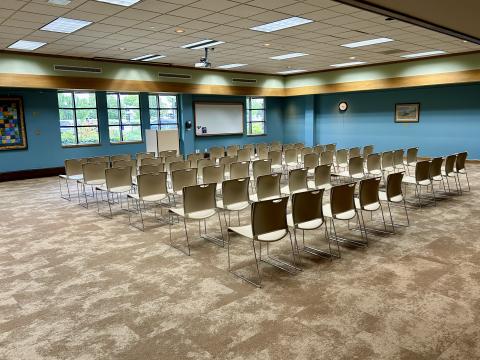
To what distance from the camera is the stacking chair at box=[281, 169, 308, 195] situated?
256 inches

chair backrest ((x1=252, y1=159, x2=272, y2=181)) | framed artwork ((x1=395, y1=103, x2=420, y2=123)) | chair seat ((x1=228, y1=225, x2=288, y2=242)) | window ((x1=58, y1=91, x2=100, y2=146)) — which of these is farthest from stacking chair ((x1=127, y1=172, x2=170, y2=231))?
framed artwork ((x1=395, y1=103, x2=420, y2=123))

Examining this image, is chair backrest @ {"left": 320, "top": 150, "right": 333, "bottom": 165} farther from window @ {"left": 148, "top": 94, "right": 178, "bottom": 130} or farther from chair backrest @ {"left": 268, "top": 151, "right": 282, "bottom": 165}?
window @ {"left": 148, "top": 94, "right": 178, "bottom": 130}

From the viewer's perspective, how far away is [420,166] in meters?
7.22

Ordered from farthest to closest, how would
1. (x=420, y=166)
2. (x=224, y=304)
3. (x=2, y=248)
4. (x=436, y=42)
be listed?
(x=436, y=42), (x=420, y=166), (x=2, y=248), (x=224, y=304)

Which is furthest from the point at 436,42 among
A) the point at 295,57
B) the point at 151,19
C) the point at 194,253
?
the point at 194,253

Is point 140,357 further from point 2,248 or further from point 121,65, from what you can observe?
point 121,65

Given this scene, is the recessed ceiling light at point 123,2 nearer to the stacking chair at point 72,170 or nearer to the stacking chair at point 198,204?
the stacking chair at point 198,204

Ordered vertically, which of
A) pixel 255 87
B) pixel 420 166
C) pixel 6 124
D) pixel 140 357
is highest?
pixel 255 87

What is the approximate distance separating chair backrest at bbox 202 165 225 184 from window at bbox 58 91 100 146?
7980 millimetres

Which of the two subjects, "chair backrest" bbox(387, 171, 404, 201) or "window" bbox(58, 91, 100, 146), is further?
"window" bbox(58, 91, 100, 146)

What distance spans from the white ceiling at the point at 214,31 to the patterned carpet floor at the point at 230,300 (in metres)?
3.95

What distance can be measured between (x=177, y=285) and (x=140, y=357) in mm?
1295

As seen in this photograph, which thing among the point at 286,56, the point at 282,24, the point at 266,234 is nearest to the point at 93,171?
the point at 266,234

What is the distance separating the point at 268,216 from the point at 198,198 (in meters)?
1.42
